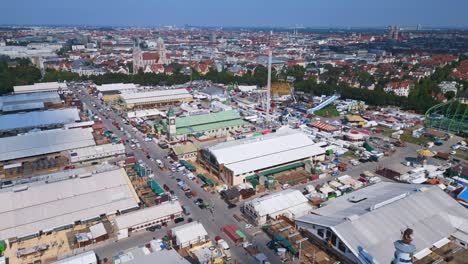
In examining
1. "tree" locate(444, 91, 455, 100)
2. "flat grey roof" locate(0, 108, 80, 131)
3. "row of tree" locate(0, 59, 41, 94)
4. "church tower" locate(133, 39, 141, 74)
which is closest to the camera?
"flat grey roof" locate(0, 108, 80, 131)

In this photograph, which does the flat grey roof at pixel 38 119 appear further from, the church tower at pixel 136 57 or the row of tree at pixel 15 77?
the church tower at pixel 136 57

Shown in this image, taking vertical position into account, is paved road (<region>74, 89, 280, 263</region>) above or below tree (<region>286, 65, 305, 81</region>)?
below

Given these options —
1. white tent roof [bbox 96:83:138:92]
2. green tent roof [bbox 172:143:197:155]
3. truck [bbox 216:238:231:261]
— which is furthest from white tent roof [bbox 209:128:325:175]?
white tent roof [bbox 96:83:138:92]

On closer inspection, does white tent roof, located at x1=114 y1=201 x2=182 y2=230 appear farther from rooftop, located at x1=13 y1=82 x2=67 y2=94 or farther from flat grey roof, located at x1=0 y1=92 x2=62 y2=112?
rooftop, located at x1=13 y1=82 x2=67 y2=94

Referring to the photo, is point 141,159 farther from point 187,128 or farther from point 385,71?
point 385,71

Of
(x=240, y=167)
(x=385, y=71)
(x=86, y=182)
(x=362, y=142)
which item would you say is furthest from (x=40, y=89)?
(x=385, y=71)

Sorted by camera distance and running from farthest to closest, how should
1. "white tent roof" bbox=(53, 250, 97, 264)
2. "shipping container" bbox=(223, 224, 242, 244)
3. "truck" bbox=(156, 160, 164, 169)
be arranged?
"truck" bbox=(156, 160, 164, 169)
"shipping container" bbox=(223, 224, 242, 244)
"white tent roof" bbox=(53, 250, 97, 264)
